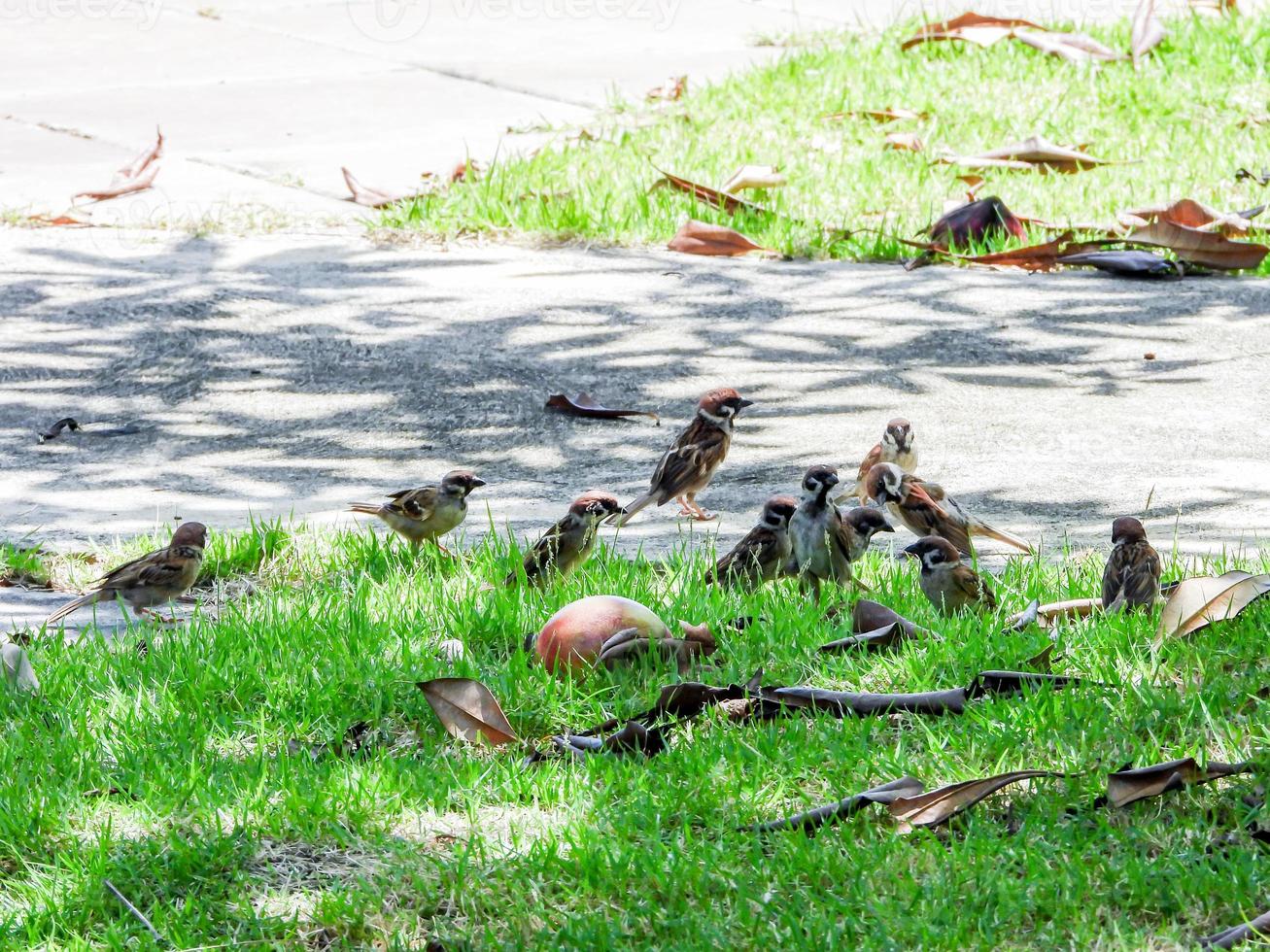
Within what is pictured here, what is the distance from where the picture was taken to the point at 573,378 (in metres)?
8.86

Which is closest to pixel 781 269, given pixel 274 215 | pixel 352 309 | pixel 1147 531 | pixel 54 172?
pixel 352 309

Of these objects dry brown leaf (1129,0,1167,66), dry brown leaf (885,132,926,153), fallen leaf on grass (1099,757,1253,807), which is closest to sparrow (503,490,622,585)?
fallen leaf on grass (1099,757,1253,807)

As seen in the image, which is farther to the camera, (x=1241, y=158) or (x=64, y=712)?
(x=1241, y=158)

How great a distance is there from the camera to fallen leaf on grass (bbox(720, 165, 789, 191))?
1145 centimetres

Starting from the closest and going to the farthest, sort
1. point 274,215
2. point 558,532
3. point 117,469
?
1. point 558,532
2. point 117,469
3. point 274,215

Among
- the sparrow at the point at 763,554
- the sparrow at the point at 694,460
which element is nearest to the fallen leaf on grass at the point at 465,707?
the sparrow at the point at 763,554

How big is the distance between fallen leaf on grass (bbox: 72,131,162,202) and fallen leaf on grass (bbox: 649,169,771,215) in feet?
10.9

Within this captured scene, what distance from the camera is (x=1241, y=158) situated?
12.1m

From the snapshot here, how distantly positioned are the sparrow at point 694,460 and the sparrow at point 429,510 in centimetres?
73

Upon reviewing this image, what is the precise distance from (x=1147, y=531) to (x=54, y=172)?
27.1 ft

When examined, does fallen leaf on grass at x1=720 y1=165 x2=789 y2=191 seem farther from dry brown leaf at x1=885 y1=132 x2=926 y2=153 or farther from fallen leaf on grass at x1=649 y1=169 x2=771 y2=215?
dry brown leaf at x1=885 y1=132 x2=926 y2=153

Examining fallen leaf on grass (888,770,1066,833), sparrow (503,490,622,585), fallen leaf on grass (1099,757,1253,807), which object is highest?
fallen leaf on grass (1099,757,1253,807)

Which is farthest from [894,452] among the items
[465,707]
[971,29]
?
[971,29]

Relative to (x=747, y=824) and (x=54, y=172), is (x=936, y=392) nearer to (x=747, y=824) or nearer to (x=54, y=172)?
(x=747, y=824)
